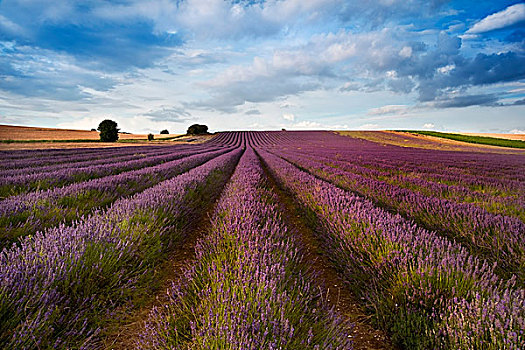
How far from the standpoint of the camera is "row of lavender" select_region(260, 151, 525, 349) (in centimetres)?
135

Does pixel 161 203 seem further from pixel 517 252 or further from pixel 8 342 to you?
pixel 517 252

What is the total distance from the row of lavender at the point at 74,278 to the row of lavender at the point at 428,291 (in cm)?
200

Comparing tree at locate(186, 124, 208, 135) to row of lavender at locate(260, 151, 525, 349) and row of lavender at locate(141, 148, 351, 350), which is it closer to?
row of lavender at locate(260, 151, 525, 349)

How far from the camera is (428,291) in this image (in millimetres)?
1756

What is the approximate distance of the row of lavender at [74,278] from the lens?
1401 millimetres

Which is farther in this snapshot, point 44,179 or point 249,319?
point 44,179

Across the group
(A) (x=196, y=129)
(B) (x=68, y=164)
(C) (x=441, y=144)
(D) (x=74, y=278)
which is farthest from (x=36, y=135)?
(C) (x=441, y=144)

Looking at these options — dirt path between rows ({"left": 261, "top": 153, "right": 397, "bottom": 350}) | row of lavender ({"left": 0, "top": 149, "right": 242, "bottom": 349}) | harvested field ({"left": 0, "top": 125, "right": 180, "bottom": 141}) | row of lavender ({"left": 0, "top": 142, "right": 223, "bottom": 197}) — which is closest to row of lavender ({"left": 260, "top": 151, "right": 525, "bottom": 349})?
dirt path between rows ({"left": 261, "top": 153, "right": 397, "bottom": 350})

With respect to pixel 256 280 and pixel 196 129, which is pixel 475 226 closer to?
pixel 256 280

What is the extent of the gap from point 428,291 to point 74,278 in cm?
257

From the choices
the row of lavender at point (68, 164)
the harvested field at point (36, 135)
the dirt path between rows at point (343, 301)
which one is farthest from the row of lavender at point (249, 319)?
the harvested field at point (36, 135)

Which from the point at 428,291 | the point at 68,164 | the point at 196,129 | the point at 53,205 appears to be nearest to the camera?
the point at 428,291

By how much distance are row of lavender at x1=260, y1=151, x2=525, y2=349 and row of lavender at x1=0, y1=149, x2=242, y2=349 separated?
78.6 inches

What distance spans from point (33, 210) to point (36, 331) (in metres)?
2.82
